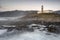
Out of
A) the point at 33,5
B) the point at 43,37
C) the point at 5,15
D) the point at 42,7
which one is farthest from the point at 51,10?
the point at 5,15

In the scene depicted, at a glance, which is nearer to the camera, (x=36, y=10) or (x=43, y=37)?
(x=43, y=37)

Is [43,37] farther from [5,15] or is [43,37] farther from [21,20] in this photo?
[5,15]

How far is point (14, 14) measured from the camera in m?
1.86

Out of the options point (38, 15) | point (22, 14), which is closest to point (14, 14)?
point (22, 14)

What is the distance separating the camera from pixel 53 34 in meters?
1.65

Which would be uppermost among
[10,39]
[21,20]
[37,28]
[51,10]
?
[51,10]

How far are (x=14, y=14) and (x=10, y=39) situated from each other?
18.0 inches

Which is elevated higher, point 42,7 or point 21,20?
point 42,7

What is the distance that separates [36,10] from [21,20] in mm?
310

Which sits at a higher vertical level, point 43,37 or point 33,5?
point 33,5

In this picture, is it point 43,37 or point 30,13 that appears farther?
point 30,13

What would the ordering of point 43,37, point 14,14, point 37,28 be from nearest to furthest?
point 43,37
point 37,28
point 14,14

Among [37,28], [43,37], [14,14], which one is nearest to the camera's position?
[43,37]

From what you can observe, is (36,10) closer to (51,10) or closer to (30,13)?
(30,13)
